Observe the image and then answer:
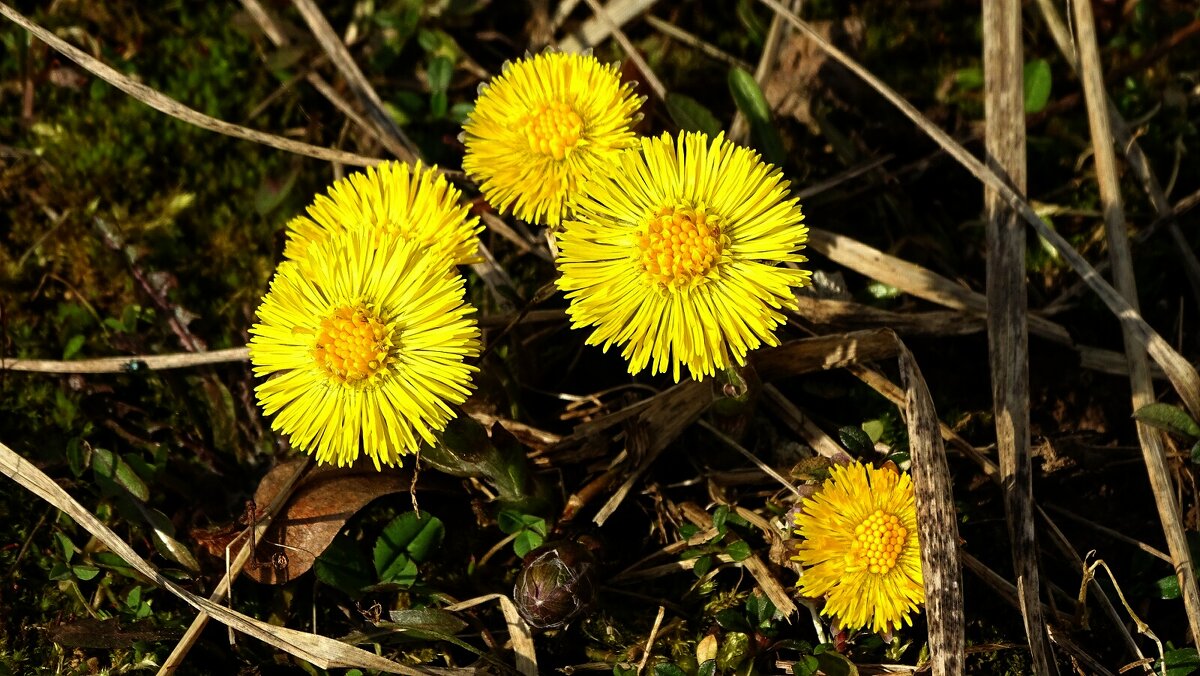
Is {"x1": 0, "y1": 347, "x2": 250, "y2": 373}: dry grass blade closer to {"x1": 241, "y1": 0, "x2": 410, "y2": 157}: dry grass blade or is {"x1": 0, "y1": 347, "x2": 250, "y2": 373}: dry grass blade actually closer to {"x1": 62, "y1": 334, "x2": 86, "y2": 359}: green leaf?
{"x1": 62, "y1": 334, "x2": 86, "y2": 359}: green leaf

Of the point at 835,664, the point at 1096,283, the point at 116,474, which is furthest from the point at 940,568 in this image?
the point at 116,474

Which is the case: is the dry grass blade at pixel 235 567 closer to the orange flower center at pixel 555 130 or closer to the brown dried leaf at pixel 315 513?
the brown dried leaf at pixel 315 513

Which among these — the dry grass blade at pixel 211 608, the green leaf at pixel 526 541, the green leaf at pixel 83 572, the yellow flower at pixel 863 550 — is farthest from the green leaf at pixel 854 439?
the green leaf at pixel 83 572

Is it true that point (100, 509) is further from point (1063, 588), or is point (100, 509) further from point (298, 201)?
point (1063, 588)

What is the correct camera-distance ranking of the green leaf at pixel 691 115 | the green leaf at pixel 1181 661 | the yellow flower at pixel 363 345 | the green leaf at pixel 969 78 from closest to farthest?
1. the yellow flower at pixel 363 345
2. the green leaf at pixel 1181 661
3. the green leaf at pixel 691 115
4. the green leaf at pixel 969 78

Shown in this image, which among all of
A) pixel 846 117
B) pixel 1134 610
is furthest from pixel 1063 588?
pixel 846 117

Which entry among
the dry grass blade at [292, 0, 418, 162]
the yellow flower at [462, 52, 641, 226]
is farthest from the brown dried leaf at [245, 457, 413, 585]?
the dry grass blade at [292, 0, 418, 162]
